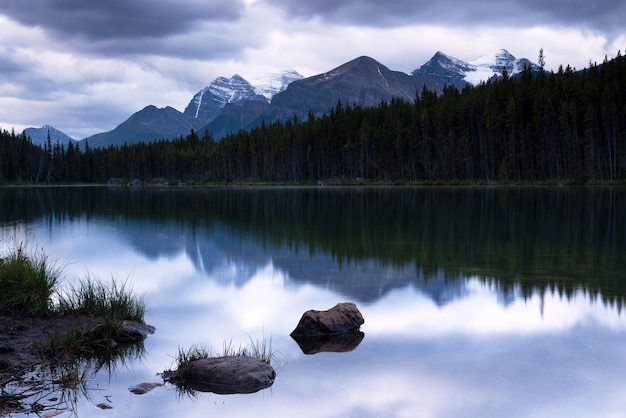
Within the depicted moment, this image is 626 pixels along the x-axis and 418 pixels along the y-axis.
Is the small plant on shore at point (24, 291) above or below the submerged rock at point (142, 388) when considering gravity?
above

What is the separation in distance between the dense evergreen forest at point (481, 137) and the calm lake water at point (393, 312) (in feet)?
251

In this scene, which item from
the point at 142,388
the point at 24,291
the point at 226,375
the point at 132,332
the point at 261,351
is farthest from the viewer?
the point at 24,291

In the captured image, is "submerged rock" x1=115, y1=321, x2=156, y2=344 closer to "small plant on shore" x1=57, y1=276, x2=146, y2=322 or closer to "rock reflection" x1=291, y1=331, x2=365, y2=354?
"small plant on shore" x1=57, y1=276, x2=146, y2=322

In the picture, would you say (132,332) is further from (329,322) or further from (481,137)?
(481,137)

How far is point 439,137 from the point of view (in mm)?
123938

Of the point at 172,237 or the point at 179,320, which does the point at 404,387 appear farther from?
the point at 172,237

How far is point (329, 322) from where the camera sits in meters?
12.2

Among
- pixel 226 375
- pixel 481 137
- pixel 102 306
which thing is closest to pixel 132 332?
pixel 102 306

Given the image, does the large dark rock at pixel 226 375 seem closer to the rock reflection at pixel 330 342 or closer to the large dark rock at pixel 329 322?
the rock reflection at pixel 330 342

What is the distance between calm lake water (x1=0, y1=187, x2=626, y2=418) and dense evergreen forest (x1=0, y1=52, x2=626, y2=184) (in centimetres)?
7643

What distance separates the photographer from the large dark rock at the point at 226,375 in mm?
9312

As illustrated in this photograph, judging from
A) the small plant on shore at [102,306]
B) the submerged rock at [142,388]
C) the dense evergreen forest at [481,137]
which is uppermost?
the dense evergreen forest at [481,137]

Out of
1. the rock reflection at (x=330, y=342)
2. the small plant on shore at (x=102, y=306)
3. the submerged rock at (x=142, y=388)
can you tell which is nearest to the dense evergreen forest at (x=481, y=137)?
the rock reflection at (x=330, y=342)

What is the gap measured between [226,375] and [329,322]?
3292mm
